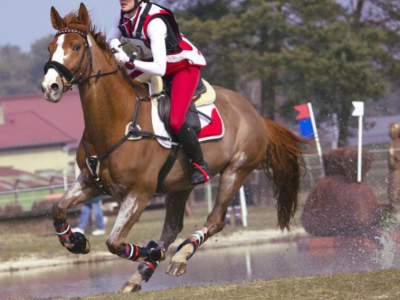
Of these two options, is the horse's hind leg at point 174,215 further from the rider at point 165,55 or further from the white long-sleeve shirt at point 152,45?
the white long-sleeve shirt at point 152,45

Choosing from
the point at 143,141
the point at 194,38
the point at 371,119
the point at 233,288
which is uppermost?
the point at 143,141

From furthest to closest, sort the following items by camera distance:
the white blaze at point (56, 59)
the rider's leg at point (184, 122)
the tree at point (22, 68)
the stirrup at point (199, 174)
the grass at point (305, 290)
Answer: the tree at point (22, 68)
the stirrup at point (199, 174)
the rider's leg at point (184, 122)
the grass at point (305, 290)
the white blaze at point (56, 59)

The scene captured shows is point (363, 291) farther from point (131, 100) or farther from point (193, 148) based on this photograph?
point (131, 100)

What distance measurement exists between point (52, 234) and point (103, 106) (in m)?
9.46

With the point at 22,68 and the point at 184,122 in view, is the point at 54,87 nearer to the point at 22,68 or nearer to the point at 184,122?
the point at 184,122

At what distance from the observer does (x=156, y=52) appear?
288 inches

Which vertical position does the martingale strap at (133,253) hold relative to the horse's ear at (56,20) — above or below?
below

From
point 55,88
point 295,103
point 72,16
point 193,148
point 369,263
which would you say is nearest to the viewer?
point 55,88

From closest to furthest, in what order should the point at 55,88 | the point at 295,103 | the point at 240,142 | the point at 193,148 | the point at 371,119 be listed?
the point at 55,88, the point at 193,148, the point at 240,142, the point at 295,103, the point at 371,119

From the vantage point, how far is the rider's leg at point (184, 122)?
301 inches

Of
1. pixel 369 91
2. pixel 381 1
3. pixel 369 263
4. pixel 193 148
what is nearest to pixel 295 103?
pixel 369 91

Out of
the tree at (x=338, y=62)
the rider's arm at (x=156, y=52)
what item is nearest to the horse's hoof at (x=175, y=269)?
the rider's arm at (x=156, y=52)

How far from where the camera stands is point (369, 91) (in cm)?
2531

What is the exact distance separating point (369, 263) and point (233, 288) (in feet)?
8.85
